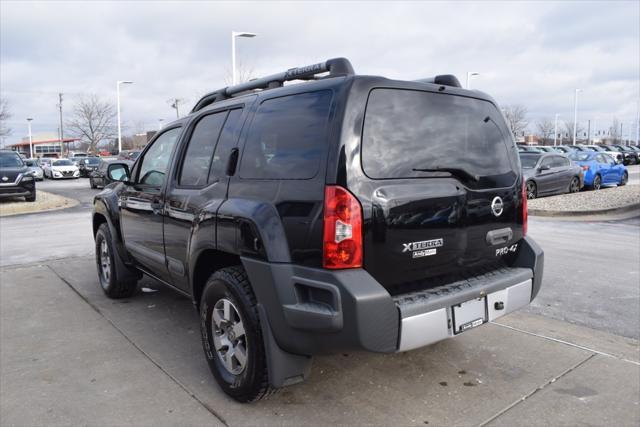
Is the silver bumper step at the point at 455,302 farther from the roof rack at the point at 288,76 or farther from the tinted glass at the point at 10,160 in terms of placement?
the tinted glass at the point at 10,160

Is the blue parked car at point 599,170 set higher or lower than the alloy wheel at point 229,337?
higher

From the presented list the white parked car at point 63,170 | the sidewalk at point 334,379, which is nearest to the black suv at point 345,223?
the sidewalk at point 334,379

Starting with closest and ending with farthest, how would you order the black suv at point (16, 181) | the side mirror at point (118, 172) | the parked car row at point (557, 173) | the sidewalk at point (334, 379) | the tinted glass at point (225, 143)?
the sidewalk at point (334, 379)
the tinted glass at point (225, 143)
the side mirror at point (118, 172)
the parked car row at point (557, 173)
the black suv at point (16, 181)

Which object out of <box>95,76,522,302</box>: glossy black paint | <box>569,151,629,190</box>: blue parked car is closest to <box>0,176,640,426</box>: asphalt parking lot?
<box>95,76,522,302</box>: glossy black paint

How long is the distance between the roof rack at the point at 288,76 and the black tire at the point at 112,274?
1931 millimetres

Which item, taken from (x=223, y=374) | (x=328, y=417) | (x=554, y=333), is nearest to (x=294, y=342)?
(x=328, y=417)

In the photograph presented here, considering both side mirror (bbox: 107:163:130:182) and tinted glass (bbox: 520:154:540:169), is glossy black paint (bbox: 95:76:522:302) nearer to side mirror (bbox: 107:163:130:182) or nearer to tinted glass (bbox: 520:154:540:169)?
side mirror (bbox: 107:163:130:182)

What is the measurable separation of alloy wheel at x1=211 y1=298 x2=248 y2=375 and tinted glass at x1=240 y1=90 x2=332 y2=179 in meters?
0.85

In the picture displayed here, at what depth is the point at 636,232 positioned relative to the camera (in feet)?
33.0

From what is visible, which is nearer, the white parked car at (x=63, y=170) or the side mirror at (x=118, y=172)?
the side mirror at (x=118, y=172)

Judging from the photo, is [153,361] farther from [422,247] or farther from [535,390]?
[535,390]

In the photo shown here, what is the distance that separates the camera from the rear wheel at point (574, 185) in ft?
58.2

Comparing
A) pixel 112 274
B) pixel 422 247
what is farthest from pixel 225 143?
pixel 112 274

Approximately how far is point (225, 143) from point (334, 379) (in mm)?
1780
